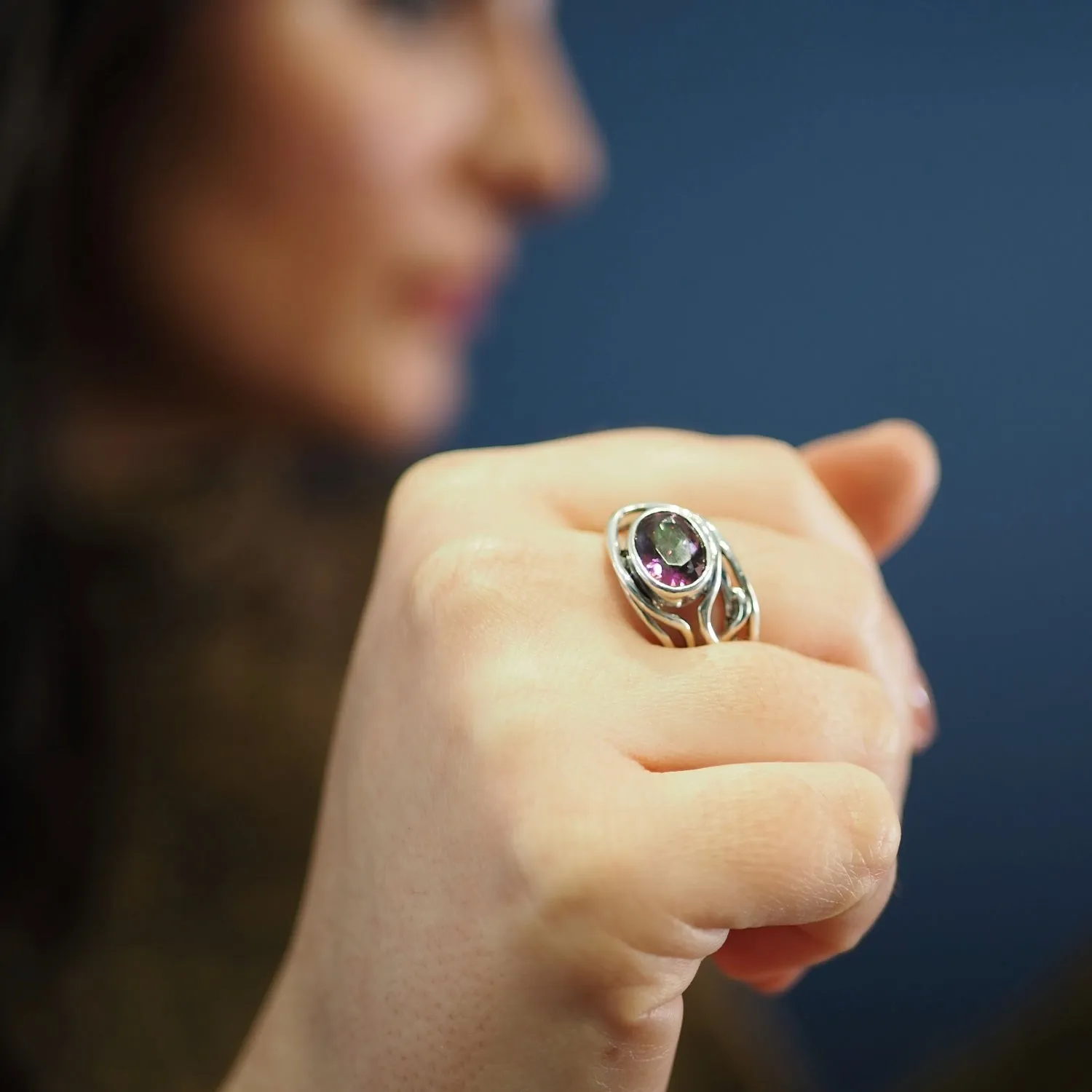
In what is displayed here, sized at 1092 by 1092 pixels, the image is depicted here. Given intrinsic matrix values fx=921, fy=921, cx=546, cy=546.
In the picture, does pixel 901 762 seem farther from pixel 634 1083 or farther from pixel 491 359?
pixel 491 359

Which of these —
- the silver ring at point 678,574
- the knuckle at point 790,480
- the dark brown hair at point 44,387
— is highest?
the knuckle at point 790,480

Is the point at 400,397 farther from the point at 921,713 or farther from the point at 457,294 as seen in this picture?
the point at 921,713

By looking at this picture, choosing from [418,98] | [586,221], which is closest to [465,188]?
[418,98]

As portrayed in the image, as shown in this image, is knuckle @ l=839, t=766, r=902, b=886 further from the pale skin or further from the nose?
the nose

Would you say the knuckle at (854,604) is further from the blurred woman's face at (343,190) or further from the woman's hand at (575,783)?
the blurred woman's face at (343,190)

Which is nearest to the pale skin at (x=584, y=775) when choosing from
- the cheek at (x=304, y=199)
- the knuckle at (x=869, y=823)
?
the knuckle at (x=869, y=823)

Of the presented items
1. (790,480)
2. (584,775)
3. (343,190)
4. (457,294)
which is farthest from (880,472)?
(457,294)

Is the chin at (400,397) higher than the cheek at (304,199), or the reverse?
the cheek at (304,199)
